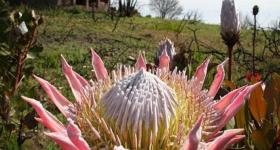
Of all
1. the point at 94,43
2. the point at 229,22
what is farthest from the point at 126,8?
the point at 229,22

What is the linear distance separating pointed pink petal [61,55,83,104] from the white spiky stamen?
6.0 inches

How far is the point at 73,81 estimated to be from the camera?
1.41m

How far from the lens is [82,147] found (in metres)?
1.06

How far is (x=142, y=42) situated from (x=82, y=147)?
12.5m

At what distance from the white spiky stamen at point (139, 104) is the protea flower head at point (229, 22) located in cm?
85

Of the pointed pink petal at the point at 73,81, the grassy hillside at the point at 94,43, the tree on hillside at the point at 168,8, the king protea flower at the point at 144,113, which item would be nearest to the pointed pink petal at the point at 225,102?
the king protea flower at the point at 144,113

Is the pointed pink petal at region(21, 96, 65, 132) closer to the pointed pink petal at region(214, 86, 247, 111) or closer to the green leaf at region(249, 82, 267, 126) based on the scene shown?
the pointed pink petal at region(214, 86, 247, 111)

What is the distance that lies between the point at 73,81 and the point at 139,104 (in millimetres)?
269

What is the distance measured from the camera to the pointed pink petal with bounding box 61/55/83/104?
138 centimetres

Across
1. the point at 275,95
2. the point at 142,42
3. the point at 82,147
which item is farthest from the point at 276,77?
the point at 142,42

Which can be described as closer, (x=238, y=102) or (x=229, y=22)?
(x=238, y=102)

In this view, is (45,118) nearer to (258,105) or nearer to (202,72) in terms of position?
(202,72)

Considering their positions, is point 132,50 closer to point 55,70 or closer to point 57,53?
point 57,53

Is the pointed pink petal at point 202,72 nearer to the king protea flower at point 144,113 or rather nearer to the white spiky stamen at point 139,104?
the king protea flower at point 144,113
